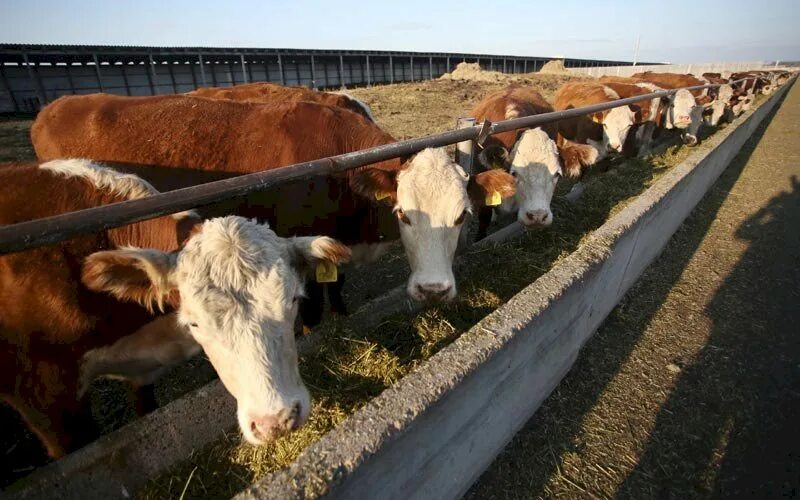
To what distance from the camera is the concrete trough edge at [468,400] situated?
129cm

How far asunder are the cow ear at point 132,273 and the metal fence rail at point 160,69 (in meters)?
30.1

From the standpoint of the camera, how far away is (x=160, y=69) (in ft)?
92.2

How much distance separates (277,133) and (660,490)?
3.47 meters

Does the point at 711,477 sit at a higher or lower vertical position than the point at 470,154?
lower

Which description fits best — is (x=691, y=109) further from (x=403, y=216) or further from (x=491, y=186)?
(x=403, y=216)

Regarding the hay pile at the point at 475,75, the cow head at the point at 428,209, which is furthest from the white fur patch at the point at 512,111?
the hay pile at the point at 475,75

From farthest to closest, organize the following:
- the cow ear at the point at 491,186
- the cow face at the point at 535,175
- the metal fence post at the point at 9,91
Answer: the metal fence post at the point at 9,91
the cow face at the point at 535,175
the cow ear at the point at 491,186

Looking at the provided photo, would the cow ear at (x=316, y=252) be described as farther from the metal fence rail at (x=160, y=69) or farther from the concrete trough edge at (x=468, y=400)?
the metal fence rail at (x=160, y=69)

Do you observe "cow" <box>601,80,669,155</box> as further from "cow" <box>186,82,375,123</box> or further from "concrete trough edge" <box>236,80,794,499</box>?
"concrete trough edge" <box>236,80,794,499</box>

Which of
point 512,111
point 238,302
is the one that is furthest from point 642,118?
point 238,302

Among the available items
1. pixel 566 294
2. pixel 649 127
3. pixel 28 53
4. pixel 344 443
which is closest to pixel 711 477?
pixel 566 294

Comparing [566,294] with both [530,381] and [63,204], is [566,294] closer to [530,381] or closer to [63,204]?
[530,381]

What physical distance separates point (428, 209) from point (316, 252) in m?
1.19

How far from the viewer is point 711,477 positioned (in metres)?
2.18
